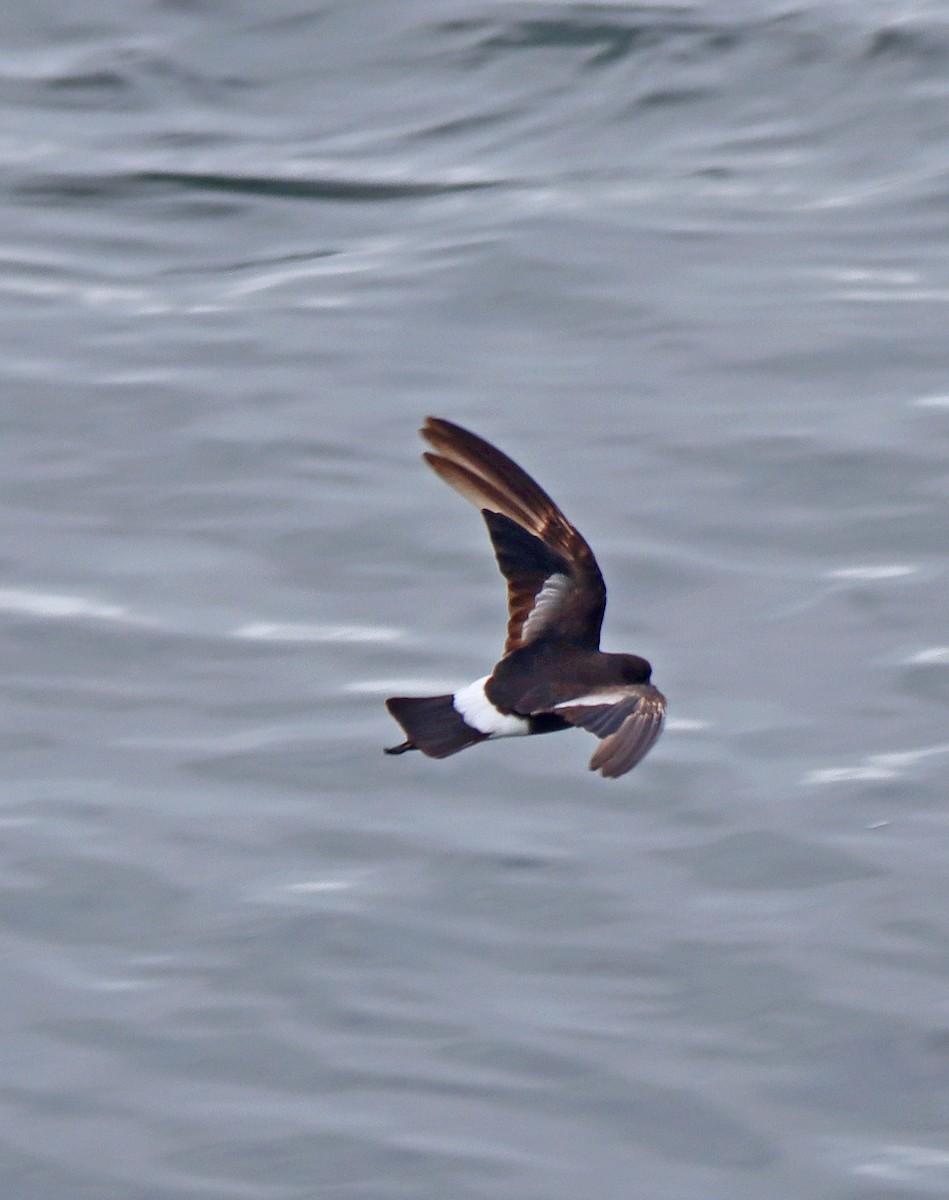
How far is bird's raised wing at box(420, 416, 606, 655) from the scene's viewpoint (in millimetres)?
6766

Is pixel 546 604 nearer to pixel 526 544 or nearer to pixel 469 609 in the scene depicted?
pixel 526 544

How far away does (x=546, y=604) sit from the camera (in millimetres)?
6852

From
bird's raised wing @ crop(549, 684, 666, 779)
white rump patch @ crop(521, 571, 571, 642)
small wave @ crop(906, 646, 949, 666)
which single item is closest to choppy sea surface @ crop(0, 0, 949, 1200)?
small wave @ crop(906, 646, 949, 666)

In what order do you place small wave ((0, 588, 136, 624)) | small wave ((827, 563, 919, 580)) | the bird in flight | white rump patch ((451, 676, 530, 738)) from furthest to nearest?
small wave ((827, 563, 919, 580)), small wave ((0, 588, 136, 624)), white rump patch ((451, 676, 530, 738)), the bird in flight

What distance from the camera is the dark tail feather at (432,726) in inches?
235

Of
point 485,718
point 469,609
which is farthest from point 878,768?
point 485,718

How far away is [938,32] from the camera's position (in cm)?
1734

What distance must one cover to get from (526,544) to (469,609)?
300 centimetres

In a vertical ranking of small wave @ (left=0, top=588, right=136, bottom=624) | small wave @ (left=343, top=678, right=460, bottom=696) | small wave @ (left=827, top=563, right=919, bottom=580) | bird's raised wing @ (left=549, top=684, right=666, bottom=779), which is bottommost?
bird's raised wing @ (left=549, top=684, right=666, bottom=779)

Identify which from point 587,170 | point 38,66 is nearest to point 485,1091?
point 587,170

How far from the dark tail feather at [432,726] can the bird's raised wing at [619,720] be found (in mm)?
239

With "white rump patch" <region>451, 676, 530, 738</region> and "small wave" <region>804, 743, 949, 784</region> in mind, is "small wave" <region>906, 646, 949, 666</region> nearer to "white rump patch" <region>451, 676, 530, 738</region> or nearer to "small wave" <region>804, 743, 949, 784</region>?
"small wave" <region>804, 743, 949, 784</region>

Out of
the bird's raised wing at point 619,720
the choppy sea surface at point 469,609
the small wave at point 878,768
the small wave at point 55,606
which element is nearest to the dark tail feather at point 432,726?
the bird's raised wing at point 619,720

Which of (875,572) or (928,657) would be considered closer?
(928,657)
